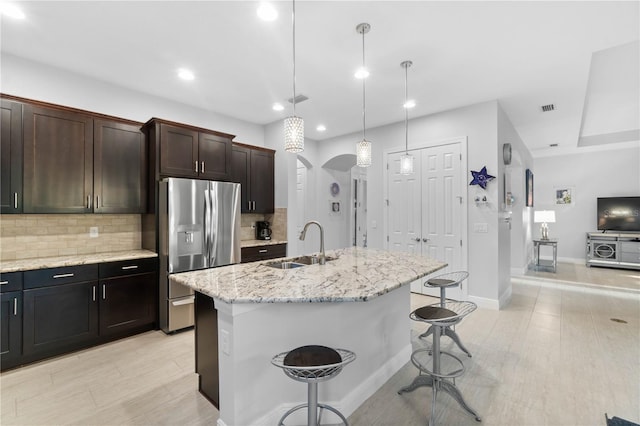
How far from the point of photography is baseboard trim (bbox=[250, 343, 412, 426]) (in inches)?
70.8

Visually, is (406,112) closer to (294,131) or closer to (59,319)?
(294,131)

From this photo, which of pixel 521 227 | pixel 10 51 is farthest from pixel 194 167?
pixel 521 227

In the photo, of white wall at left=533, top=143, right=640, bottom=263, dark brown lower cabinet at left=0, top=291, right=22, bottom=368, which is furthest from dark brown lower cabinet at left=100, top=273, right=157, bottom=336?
white wall at left=533, top=143, right=640, bottom=263

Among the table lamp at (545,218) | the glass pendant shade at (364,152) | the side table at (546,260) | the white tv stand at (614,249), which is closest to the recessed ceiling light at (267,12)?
the glass pendant shade at (364,152)

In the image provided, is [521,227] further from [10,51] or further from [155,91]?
[10,51]

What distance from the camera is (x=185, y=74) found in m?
3.30

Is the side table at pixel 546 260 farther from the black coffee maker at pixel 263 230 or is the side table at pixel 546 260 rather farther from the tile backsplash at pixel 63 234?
the tile backsplash at pixel 63 234

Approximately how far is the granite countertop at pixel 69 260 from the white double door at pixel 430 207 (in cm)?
355

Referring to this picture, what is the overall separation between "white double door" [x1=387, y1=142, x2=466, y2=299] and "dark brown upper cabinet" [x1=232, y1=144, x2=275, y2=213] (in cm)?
200

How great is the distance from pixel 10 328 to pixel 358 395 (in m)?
2.92

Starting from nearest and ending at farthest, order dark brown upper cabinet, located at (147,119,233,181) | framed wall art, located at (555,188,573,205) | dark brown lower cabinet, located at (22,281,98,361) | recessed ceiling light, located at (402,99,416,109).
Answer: dark brown lower cabinet, located at (22,281,98,361)
dark brown upper cabinet, located at (147,119,233,181)
recessed ceiling light, located at (402,99,416,109)
framed wall art, located at (555,188,573,205)

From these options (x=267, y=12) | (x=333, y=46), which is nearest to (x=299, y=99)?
(x=333, y=46)

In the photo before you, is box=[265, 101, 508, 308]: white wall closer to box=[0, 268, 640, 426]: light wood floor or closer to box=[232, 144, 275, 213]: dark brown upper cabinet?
box=[232, 144, 275, 213]: dark brown upper cabinet

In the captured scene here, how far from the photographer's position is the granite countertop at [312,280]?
1.54 metres
